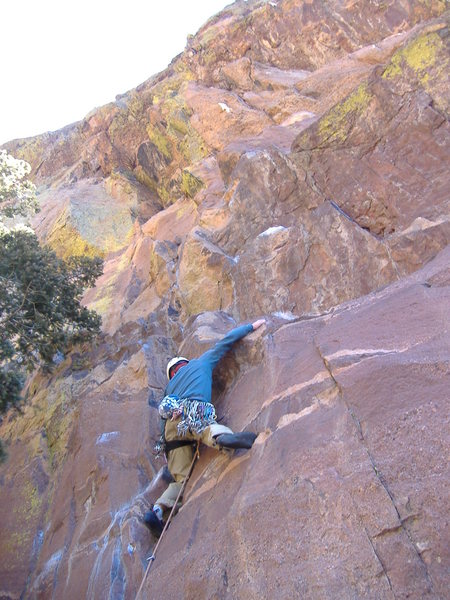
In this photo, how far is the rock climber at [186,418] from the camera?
21.5 feet

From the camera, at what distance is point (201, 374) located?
718 centimetres

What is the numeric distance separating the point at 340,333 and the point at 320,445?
5.31ft

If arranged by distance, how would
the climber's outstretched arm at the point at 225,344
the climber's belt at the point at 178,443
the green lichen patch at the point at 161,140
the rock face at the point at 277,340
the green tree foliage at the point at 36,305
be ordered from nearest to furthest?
the rock face at the point at 277,340 < the climber's belt at the point at 178,443 < the climber's outstretched arm at the point at 225,344 < the green tree foliage at the point at 36,305 < the green lichen patch at the point at 161,140

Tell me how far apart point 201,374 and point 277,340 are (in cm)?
117

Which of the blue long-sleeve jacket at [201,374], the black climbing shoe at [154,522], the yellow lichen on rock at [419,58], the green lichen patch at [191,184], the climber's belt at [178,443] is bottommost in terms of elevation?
the black climbing shoe at [154,522]

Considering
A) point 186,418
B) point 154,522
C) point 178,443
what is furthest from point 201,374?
point 154,522

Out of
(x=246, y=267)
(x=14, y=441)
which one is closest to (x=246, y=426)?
(x=246, y=267)

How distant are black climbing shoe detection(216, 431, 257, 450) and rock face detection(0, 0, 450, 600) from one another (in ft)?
0.53

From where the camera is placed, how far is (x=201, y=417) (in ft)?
21.7

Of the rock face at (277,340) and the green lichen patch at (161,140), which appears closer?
the rock face at (277,340)

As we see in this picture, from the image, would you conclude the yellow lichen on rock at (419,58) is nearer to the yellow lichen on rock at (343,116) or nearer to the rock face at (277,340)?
the rock face at (277,340)

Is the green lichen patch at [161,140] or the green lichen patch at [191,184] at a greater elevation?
the green lichen patch at [161,140]

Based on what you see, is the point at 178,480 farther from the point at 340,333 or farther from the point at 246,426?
the point at 340,333

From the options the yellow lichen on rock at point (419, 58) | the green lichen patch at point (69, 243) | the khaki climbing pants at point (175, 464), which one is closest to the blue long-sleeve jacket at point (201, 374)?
the khaki climbing pants at point (175, 464)
